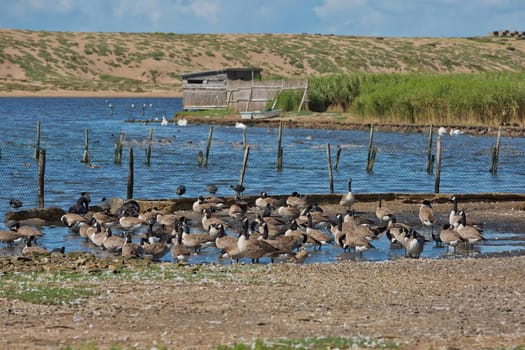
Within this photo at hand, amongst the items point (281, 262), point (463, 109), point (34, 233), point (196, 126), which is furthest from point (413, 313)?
point (196, 126)

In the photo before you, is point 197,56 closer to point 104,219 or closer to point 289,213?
point 289,213

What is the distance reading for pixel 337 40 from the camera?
17588 centimetres

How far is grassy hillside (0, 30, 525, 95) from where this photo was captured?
135m

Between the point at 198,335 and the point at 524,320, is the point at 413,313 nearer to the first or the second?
the point at 524,320

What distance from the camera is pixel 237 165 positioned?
160 ft

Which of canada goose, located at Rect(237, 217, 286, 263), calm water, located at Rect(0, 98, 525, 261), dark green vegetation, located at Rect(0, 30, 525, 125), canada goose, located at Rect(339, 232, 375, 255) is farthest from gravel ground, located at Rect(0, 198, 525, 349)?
dark green vegetation, located at Rect(0, 30, 525, 125)

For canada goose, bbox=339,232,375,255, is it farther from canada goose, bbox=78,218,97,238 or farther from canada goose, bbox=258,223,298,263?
canada goose, bbox=78,218,97,238

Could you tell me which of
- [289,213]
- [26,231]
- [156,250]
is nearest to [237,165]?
[289,213]

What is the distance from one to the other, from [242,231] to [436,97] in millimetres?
46028

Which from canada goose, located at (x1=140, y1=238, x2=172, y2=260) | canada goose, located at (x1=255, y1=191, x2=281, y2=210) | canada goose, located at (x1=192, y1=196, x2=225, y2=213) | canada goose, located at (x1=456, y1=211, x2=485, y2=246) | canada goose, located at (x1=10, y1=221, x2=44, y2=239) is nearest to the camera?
canada goose, located at (x1=140, y1=238, x2=172, y2=260)

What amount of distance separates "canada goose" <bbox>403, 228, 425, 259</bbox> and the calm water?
2.39 feet

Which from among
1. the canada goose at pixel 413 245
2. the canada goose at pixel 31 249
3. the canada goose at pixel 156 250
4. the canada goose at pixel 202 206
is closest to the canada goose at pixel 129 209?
the canada goose at pixel 202 206

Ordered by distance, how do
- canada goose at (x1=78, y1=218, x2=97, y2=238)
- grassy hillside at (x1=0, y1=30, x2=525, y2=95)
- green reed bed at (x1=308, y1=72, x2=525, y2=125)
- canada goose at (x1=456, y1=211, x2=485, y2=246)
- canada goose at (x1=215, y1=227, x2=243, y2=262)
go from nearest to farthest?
canada goose at (x1=215, y1=227, x2=243, y2=262), canada goose at (x1=456, y1=211, x2=485, y2=246), canada goose at (x1=78, y1=218, x2=97, y2=238), green reed bed at (x1=308, y1=72, x2=525, y2=125), grassy hillside at (x1=0, y1=30, x2=525, y2=95)

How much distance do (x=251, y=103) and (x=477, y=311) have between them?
66.6 metres
